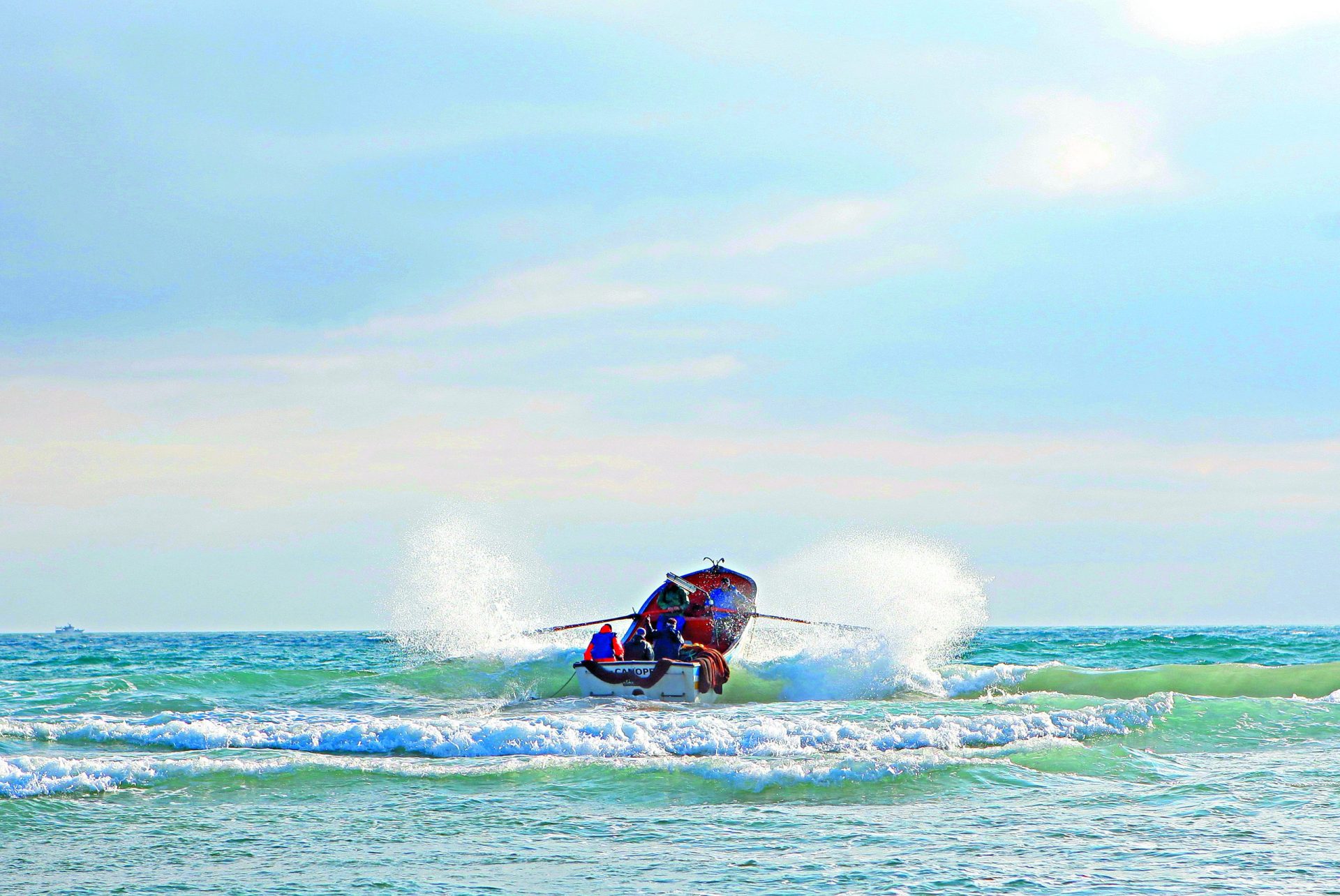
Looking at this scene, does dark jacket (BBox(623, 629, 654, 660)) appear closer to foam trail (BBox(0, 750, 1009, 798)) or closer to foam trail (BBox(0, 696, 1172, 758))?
foam trail (BBox(0, 696, 1172, 758))

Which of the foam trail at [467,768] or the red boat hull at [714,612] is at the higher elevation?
the red boat hull at [714,612]

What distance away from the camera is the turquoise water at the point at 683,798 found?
8.75 metres

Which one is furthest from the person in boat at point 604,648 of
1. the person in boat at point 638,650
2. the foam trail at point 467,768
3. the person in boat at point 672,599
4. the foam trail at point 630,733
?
the foam trail at point 467,768

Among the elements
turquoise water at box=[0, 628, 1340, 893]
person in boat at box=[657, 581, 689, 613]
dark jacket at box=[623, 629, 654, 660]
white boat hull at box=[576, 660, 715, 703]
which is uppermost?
person in boat at box=[657, 581, 689, 613]

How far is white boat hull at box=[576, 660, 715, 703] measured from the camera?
68.2 feet

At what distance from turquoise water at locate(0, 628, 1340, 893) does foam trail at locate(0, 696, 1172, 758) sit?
0.05m

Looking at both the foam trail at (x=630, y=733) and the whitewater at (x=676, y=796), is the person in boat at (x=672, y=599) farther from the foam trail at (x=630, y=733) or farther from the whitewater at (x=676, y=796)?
the foam trail at (x=630, y=733)

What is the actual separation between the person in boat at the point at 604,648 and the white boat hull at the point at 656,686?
420mm

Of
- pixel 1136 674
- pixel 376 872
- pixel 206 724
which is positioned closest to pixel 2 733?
pixel 206 724

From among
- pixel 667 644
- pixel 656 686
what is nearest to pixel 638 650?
pixel 667 644

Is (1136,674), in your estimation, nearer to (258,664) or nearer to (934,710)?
(934,710)

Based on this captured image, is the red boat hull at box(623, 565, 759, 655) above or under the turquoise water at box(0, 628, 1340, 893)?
above

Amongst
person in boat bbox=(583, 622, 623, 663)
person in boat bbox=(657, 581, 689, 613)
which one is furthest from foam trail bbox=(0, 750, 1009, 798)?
person in boat bbox=(657, 581, 689, 613)

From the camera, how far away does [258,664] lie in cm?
4097
